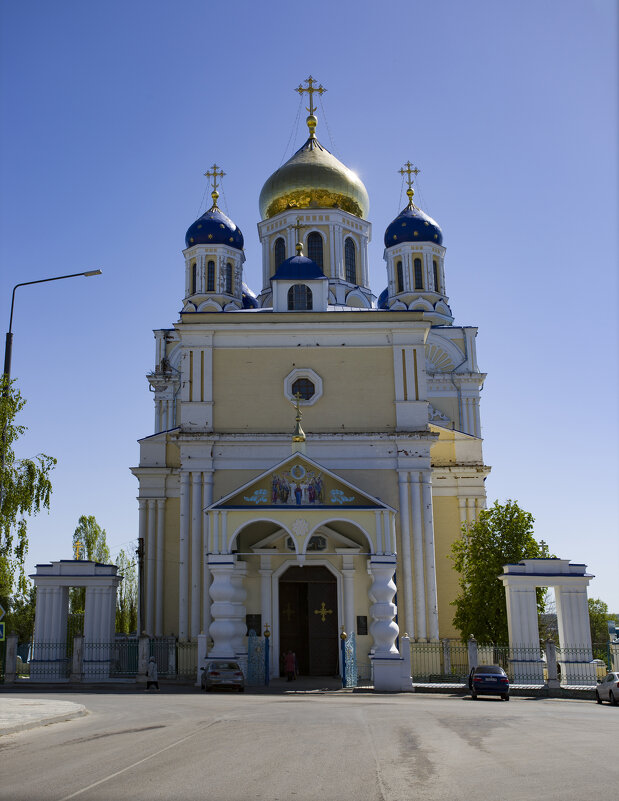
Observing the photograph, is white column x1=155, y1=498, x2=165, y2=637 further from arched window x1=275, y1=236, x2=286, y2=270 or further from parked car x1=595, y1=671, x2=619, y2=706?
parked car x1=595, y1=671, x2=619, y2=706

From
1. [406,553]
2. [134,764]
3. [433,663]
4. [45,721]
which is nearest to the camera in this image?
[134,764]

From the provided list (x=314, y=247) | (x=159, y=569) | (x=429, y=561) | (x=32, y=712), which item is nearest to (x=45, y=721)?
(x=32, y=712)

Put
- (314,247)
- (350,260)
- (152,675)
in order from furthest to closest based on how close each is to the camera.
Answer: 1. (350,260)
2. (314,247)
3. (152,675)

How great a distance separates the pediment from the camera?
2353cm

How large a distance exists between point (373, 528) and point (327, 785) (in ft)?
50.7

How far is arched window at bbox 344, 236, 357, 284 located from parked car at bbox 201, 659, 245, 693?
19.4 m

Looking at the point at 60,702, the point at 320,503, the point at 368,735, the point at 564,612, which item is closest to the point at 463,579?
the point at 564,612

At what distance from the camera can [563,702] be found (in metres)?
19.2

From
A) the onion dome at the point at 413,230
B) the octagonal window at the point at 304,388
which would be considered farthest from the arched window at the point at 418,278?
the octagonal window at the point at 304,388

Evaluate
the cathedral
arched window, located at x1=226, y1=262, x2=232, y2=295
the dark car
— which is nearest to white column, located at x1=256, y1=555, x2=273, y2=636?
→ the cathedral

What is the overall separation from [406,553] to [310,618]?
341cm

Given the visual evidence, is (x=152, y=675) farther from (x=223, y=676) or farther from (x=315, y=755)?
(x=315, y=755)

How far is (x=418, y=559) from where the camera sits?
25859mm

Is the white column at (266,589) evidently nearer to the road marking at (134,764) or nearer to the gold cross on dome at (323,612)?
the gold cross on dome at (323,612)
